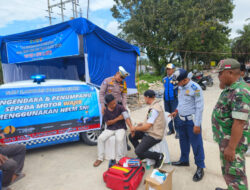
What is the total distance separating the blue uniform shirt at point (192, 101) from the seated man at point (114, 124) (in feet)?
3.17

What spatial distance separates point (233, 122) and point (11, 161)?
2664 mm

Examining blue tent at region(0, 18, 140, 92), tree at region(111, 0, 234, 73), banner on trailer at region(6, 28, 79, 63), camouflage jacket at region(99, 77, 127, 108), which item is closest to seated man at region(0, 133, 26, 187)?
camouflage jacket at region(99, 77, 127, 108)

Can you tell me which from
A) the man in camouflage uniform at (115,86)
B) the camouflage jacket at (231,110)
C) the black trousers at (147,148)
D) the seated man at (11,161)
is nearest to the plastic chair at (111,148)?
the black trousers at (147,148)

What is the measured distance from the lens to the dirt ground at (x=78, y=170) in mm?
2475

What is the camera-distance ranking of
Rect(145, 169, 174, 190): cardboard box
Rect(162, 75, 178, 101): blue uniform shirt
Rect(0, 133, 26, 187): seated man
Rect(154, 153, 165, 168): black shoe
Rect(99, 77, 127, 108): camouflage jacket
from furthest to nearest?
Rect(162, 75, 178, 101): blue uniform shirt → Rect(99, 77, 127, 108): camouflage jacket → Rect(154, 153, 165, 168): black shoe → Rect(0, 133, 26, 187): seated man → Rect(145, 169, 174, 190): cardboard box

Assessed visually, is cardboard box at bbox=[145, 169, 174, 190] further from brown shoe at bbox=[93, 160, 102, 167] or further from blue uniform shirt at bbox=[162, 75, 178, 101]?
blue uniform shirt at bbox=[162, 75, 178, 101]

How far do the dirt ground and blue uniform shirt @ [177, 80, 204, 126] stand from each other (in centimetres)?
88

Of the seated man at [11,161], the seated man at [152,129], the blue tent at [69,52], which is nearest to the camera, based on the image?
the seated man at [11,161]

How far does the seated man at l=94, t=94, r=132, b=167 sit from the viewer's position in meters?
3.04

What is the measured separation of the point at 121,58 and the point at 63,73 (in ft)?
9.37

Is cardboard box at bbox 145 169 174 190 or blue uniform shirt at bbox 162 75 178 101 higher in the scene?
blue uniform shirt at bbox 162 75 178 101

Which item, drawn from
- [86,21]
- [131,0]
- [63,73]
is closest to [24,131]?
[86,21]

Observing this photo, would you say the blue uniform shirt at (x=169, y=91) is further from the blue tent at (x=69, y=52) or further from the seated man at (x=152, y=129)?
the blue tent at (x=69, y=52)

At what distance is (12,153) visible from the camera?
2.61m
